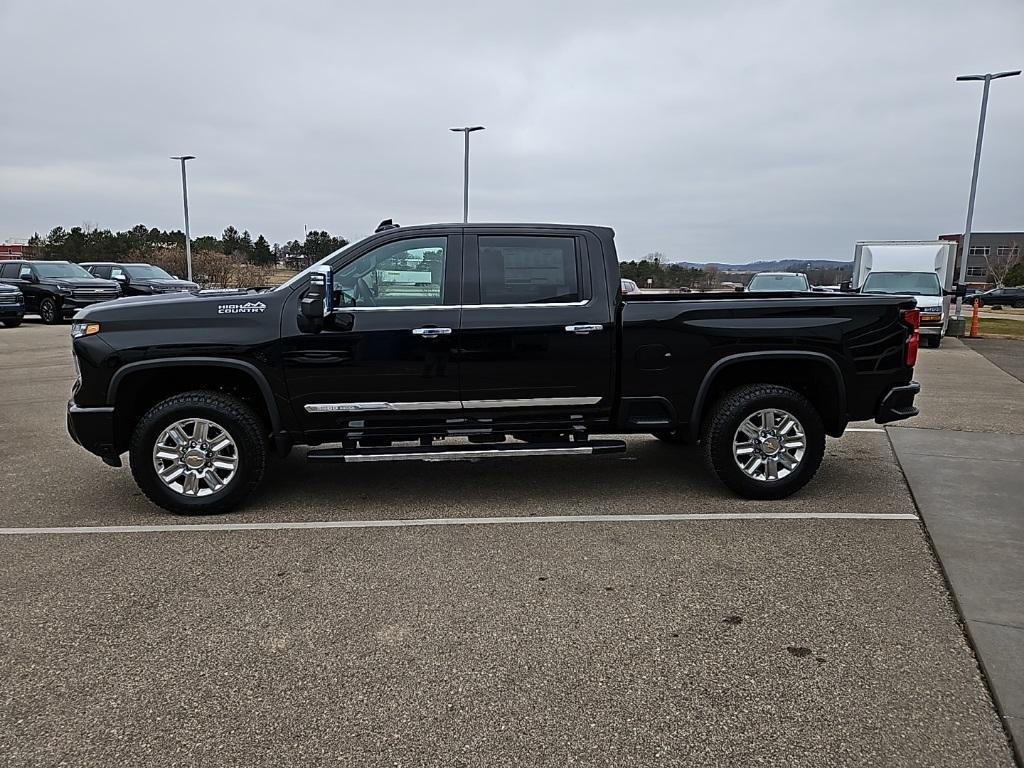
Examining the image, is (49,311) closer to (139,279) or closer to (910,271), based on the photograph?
(139,279)

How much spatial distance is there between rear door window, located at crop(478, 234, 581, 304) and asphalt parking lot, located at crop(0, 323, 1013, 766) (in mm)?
1461

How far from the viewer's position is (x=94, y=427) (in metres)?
4.96

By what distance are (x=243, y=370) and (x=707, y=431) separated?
3.20 meters

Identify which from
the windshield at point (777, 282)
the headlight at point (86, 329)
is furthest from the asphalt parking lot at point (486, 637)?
the windshield at point (777, 282)

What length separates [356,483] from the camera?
19.3 ft

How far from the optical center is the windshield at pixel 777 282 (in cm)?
1953

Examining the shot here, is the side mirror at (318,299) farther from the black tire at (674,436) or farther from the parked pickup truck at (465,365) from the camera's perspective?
the black tire at (674,436)

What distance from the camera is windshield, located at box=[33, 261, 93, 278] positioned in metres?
22.0

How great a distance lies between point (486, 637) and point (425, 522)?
1.61 metres

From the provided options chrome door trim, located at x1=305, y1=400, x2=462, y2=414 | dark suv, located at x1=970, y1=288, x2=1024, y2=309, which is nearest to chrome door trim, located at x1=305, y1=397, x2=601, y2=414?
chrome door trim, located at x1=305, y1=400, x2=462, y2=414

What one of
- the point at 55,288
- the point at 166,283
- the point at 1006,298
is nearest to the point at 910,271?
the point at 166,283

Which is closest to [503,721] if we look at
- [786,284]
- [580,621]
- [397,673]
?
[397,673]

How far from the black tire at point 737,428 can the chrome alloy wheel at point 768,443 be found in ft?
0.10

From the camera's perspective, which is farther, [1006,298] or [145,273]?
[1006,298]
